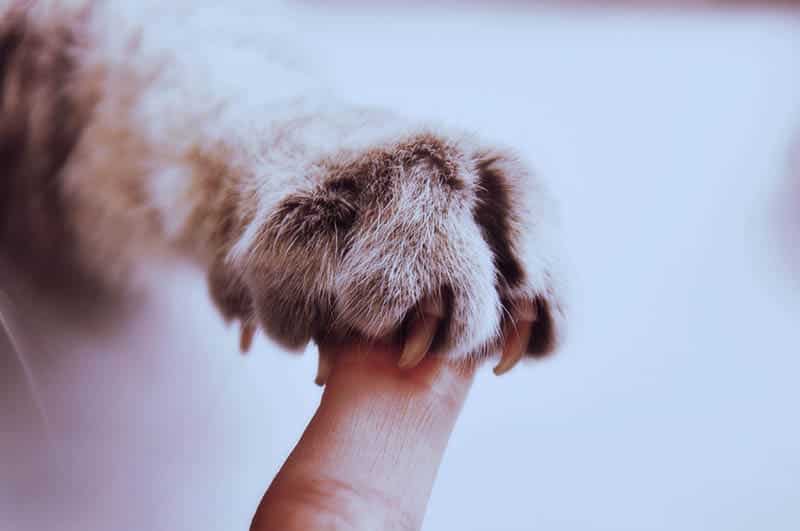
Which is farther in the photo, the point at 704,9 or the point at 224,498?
the point at 704,9

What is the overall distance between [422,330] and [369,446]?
7 centimetres

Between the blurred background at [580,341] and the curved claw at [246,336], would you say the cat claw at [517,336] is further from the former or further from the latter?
the curved claw at [246,336]

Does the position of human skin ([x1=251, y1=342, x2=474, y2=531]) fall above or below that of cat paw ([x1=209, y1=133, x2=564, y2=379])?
below

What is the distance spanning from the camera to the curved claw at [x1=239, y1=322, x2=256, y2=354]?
47cm

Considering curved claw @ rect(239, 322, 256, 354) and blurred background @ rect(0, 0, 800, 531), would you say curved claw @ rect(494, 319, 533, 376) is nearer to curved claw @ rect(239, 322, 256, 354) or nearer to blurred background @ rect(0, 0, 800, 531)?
blurred background @ rect(0, 0, 800, 531)

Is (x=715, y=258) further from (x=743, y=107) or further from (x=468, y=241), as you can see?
(x=468, y=241)

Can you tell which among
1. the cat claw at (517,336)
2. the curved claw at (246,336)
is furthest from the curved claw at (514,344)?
the curved claw at (246,336)

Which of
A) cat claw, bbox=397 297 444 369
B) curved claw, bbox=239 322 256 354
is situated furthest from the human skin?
curved claw, bbox=239 322 256 354

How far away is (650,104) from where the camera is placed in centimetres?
74

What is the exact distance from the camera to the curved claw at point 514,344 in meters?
0.37

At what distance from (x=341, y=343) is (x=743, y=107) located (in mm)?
587

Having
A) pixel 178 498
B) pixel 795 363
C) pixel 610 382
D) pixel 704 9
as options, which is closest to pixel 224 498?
pixel 178 498

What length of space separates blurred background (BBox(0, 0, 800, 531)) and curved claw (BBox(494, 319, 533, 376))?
3 cm

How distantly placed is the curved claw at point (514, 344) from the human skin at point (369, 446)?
0.02 metres
